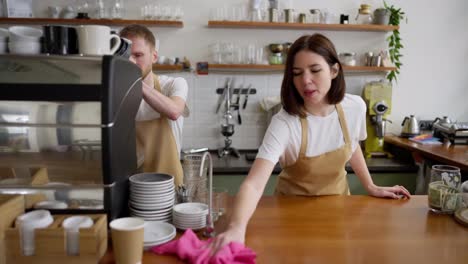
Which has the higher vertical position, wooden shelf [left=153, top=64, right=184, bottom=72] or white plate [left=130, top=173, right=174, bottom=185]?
wooden shelf [left=153, top=64, right=184, bottom=72]

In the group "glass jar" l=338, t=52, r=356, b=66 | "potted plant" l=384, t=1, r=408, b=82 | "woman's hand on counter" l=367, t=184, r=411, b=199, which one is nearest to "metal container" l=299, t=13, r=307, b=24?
"glass jar" l=338, t=52, r=356, b=66

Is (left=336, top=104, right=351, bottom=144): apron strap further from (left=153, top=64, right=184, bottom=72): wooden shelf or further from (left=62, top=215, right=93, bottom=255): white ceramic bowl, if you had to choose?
(left=153, top=64, right=184, bottom=72): wooden shelf

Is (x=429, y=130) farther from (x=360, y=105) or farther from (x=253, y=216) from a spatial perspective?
(x=253, y=216)

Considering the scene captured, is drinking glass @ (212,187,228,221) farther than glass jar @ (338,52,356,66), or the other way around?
glass jar @ (338,52,356,66)

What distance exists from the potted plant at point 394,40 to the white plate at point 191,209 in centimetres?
276

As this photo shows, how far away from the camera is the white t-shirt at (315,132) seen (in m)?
1.65

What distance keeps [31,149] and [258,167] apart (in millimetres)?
778

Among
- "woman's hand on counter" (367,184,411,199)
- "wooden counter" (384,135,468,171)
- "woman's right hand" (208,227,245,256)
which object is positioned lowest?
"wooden counter" (384,135,468,171)

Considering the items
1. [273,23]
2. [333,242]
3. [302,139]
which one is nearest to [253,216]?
[333,242]

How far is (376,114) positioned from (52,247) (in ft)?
9.56

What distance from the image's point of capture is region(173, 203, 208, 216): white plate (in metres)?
1.33

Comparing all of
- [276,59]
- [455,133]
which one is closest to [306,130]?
[276,59]

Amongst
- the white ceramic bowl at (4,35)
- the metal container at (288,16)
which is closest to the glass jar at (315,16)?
the metal container at (288,16)

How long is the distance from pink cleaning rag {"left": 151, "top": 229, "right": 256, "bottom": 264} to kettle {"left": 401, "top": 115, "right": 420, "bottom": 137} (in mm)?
2789
